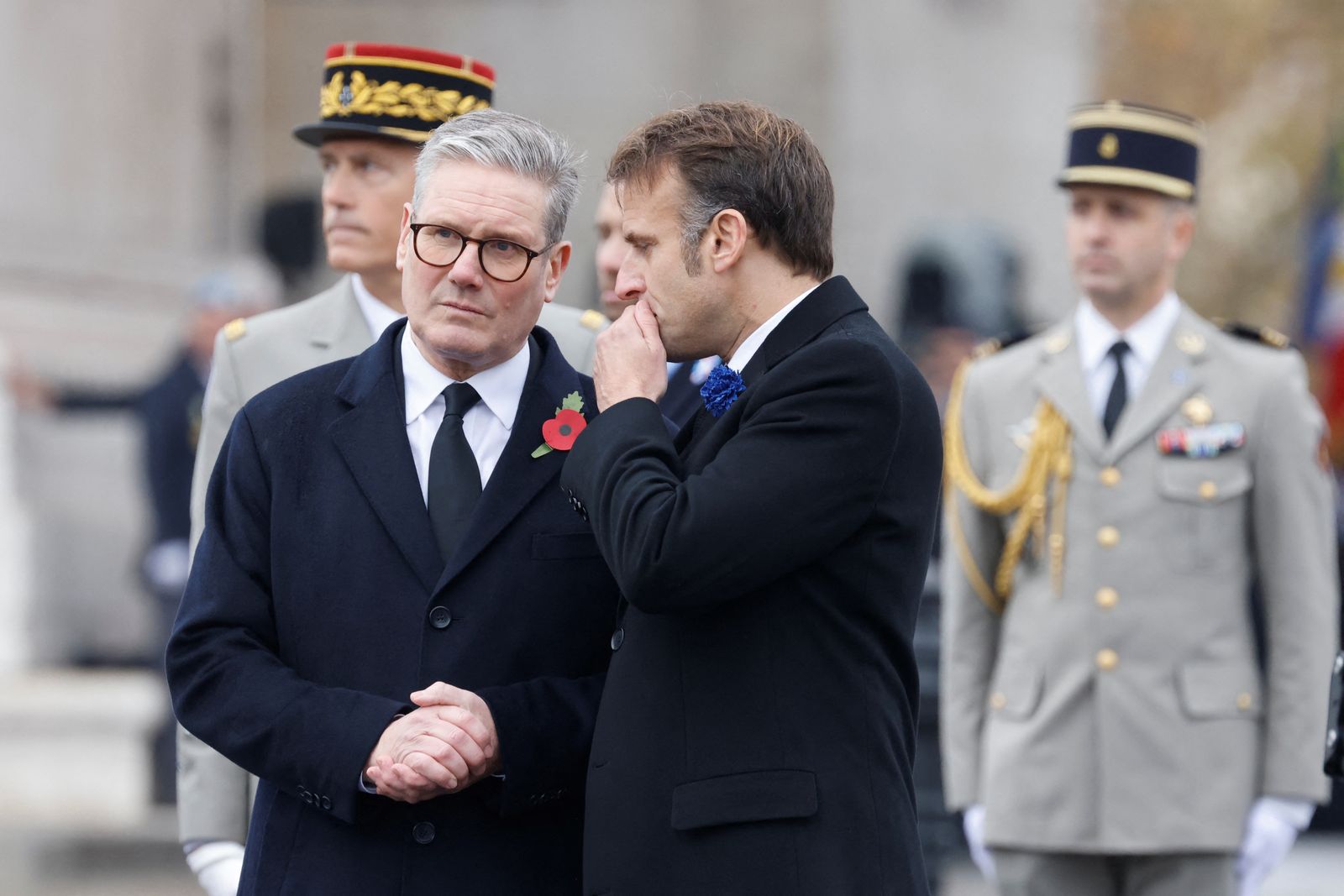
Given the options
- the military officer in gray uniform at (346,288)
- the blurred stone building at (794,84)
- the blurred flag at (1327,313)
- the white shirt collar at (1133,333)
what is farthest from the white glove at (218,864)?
the blurred flag at (1327,313)

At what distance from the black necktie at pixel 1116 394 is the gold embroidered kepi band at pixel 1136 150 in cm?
40

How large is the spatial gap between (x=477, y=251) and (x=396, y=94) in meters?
1.20

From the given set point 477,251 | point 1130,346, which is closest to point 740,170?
point 477,251

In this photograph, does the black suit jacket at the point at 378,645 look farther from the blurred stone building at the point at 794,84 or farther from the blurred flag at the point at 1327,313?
the blurred flag at the point at 1327,313

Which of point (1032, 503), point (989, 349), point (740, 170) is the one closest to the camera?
point (740, 170)

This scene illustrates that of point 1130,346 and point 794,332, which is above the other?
point 794,332

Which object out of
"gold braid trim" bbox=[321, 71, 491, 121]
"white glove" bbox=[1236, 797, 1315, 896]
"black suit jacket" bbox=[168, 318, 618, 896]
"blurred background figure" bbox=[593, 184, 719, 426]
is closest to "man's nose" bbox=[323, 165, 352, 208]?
Answer: "gold braid trim" bbox=[321, 71, 491, 121]

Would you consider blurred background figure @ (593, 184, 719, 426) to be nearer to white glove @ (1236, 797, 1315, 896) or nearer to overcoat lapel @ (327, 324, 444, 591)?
overcoat lapel @ (327, 324, 444, 591)

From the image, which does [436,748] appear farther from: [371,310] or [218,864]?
[371,310]

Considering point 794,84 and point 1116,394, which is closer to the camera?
point 1116,394

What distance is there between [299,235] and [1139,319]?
10.5m

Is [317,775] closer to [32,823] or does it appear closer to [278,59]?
[32,823]

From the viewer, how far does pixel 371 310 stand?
4.73 m

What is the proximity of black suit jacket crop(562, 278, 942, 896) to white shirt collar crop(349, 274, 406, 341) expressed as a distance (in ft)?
4.14
